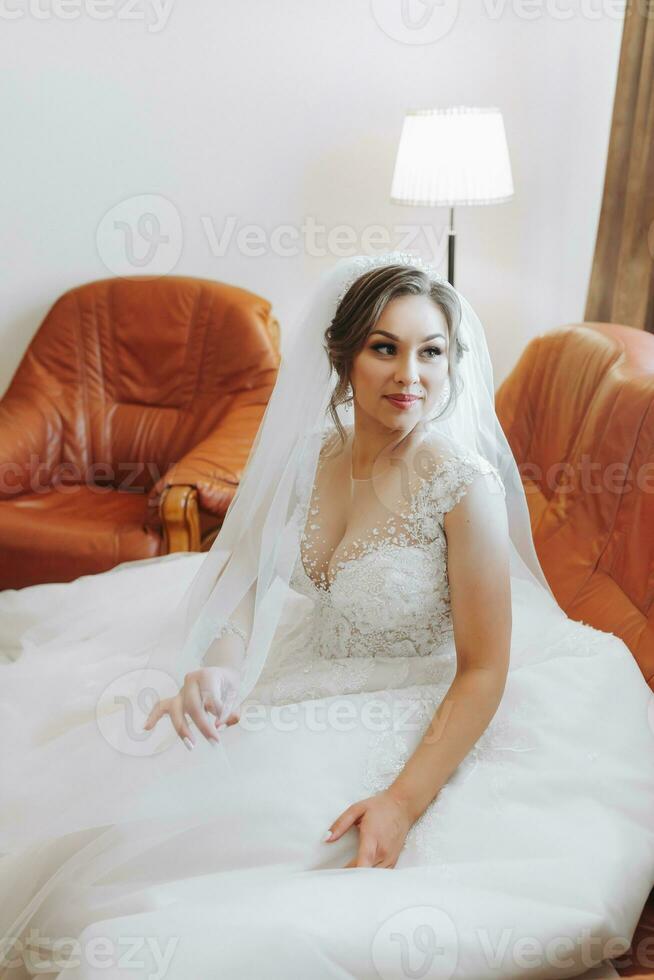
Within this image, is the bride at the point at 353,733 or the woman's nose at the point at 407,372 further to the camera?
the woman's nose at the point at 407,372

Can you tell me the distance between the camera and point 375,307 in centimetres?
150

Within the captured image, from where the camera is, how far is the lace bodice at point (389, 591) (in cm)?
153

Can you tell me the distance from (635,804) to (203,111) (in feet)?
9.28

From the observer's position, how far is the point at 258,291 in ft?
11.9

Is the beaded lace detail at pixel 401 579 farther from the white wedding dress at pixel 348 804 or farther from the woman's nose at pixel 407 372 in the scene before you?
the woman's nose at pixel 407 372

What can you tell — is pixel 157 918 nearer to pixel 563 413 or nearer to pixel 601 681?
pixel 601 681

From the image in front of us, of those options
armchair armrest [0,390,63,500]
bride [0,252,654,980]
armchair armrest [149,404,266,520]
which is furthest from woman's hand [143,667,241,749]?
armchair armrest [0,390,63,500]

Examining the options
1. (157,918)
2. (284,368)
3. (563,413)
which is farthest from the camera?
(563,413)

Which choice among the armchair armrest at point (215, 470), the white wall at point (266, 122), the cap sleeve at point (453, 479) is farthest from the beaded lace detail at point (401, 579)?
the white wall at point (266, 122)

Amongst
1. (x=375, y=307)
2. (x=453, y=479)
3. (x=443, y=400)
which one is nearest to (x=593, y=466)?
(x=443, y=400)

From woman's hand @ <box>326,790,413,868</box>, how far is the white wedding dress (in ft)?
0.07

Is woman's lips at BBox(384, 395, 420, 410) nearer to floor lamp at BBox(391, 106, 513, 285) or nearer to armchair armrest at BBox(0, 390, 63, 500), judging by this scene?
floor lamp at BBox(391, 106, 513, 285)

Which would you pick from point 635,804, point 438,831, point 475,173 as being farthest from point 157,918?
point 475,173

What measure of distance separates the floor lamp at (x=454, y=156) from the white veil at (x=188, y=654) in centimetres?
143
